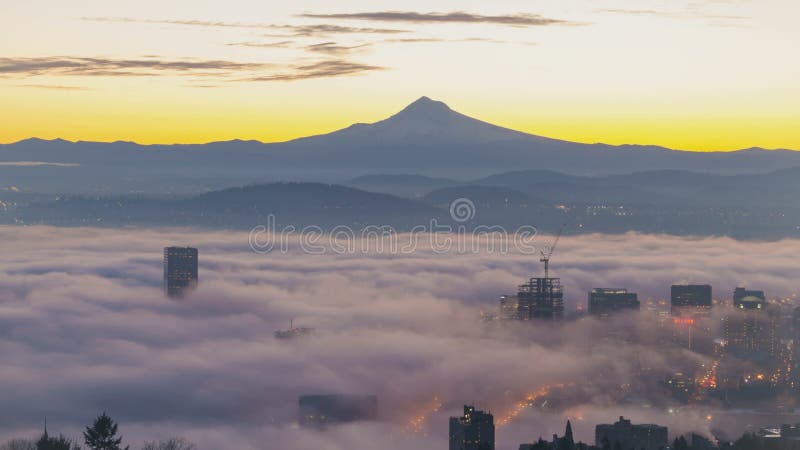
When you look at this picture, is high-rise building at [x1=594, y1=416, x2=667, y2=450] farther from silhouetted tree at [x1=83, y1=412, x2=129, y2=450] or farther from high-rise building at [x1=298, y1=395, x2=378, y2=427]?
silhouetted tree at [x1=83, y1=412, x2=129, y2=450]

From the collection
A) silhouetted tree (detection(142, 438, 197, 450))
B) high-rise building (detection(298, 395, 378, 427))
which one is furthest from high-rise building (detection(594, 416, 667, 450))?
high-rise building (detection(298, 395, 378, 427))

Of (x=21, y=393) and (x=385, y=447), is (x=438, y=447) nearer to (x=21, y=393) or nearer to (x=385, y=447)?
(x=385, y=447)

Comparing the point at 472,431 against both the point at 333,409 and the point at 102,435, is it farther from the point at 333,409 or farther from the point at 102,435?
the point at 102,435

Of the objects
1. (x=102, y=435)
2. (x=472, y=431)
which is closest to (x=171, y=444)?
(x=472, y=431)

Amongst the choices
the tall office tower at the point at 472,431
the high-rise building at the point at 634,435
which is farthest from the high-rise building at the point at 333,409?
the high-rise building at the point at 634,435

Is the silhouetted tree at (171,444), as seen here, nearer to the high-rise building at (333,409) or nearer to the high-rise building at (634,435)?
the high-rise building at (333,409)

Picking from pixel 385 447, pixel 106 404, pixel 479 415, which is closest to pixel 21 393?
pixel 106 404

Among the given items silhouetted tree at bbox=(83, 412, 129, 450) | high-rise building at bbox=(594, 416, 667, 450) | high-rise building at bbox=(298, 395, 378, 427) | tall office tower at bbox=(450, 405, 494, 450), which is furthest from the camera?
high-rise building at bbox=(298, 395, 378, 427)
